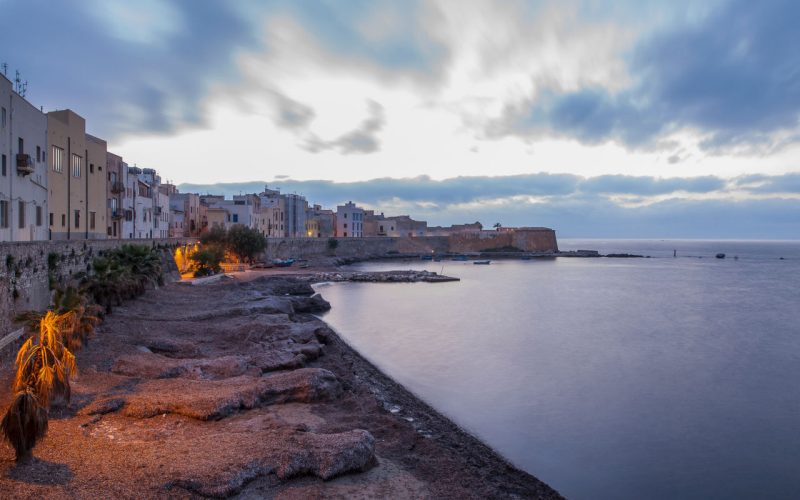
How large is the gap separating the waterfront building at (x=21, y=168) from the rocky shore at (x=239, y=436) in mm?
5594

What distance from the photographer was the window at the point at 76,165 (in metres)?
24.5

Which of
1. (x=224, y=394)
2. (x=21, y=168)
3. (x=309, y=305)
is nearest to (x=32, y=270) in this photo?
(x=224, y=394)

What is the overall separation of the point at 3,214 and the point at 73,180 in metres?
6.90

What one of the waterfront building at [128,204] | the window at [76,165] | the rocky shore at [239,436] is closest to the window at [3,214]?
the rocky shore at [239,436]

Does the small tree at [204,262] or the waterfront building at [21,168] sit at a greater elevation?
the waterfront building at [21,168]

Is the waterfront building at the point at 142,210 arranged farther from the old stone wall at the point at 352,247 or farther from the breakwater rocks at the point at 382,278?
the old stone wall at the point at 352,247

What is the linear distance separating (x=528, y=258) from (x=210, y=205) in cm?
5936

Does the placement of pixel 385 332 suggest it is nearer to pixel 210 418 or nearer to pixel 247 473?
pixel 210 418

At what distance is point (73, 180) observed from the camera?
24516mm

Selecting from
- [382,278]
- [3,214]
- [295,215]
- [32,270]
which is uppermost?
[295,215]

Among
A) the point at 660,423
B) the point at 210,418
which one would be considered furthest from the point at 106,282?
the point at 660,423

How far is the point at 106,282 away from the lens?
18.6 metres

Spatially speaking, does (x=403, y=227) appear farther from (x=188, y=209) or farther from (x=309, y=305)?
(x=309, y=305)

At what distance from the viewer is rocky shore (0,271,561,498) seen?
7.48 meters
